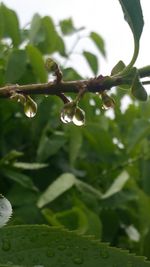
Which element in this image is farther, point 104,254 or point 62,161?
point 62,161

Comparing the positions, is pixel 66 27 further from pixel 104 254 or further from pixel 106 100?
pixel 104 254

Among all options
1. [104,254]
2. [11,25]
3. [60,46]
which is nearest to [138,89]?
[104,254]

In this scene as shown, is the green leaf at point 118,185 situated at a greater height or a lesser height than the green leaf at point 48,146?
lesser

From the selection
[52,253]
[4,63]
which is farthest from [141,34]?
[4,63]

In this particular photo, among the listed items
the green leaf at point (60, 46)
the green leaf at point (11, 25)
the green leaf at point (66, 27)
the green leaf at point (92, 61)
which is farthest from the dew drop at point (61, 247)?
the green leaf at point (66, 27)

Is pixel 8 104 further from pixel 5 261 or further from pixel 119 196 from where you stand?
pixel 5 261

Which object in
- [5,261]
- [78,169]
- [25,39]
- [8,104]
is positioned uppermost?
[25,39]

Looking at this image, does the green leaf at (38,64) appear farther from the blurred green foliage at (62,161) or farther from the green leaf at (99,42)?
the green leaf at (99,42)
